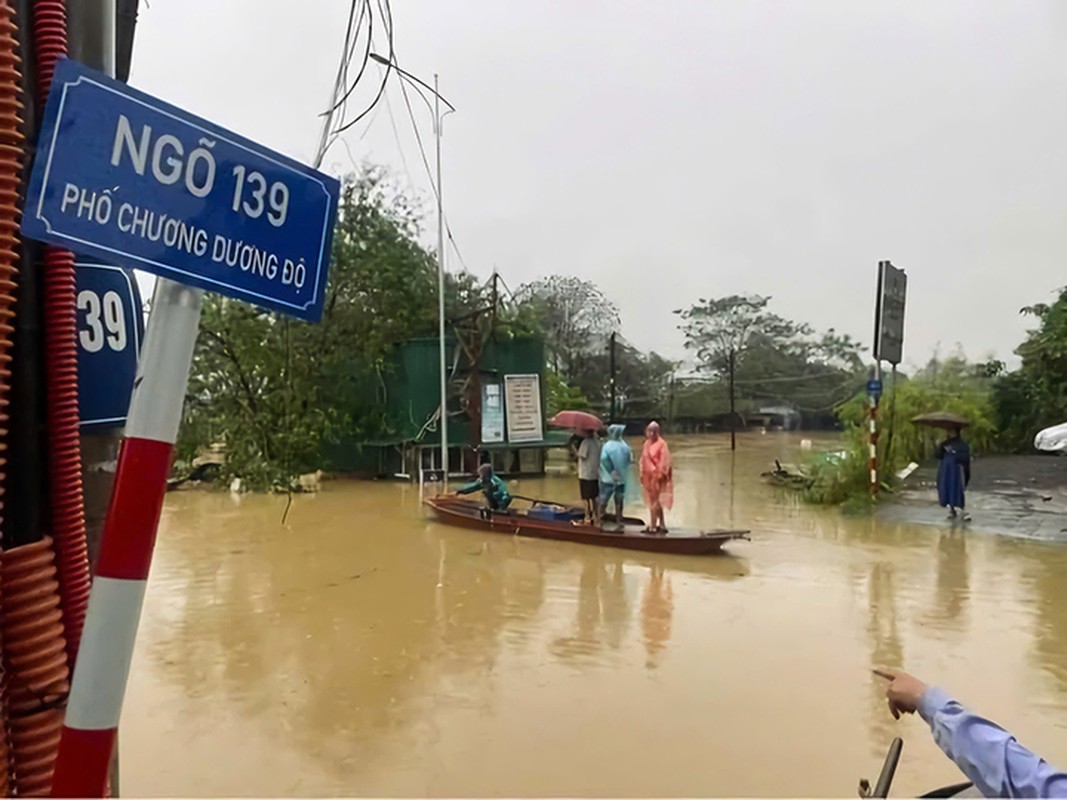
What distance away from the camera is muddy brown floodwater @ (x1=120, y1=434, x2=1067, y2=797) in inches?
135

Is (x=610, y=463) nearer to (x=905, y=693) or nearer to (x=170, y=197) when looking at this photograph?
(x=905, y=693)

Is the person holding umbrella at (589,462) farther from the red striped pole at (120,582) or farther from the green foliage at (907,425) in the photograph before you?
the red striped pole at (120,582)

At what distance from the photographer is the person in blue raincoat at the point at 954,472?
949 centimetres

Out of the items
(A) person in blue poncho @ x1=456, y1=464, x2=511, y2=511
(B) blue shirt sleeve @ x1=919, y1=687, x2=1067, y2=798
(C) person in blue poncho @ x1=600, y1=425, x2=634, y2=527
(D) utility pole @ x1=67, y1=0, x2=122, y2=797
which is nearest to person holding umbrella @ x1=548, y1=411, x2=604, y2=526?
A: (C) person in blue poncho @ x1=600, y1=425, x2=634, y2=527

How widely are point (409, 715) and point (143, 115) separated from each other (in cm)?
354

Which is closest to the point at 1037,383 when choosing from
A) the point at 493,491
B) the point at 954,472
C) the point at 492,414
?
the point at 954,472

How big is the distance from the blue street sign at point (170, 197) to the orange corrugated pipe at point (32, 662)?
40cm

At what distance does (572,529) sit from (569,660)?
9.99 ft

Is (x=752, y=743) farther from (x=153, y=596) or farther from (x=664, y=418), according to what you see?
(x=664, y=418)

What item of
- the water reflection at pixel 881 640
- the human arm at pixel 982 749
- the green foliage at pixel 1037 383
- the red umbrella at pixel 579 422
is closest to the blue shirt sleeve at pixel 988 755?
the human arm at pixel 982 749

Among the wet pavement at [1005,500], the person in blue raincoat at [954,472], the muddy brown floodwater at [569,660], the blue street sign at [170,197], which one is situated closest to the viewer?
the blue street sign at [170,197]

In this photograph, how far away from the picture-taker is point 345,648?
516 cm

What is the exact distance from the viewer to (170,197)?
95 centimetres

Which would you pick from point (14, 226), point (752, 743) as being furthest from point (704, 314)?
point (14, 226)
